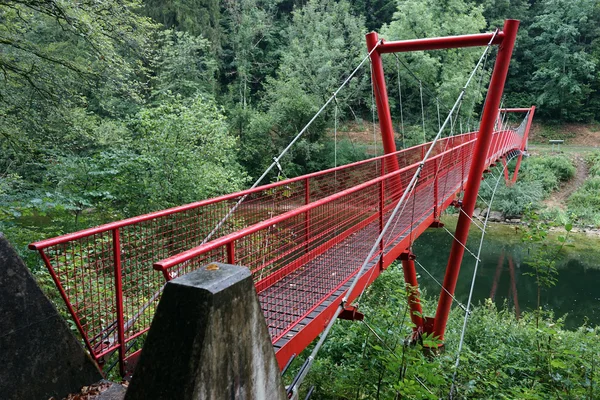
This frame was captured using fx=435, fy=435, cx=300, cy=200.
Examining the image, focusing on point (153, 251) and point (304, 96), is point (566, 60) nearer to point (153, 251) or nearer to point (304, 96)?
point (304, 96)

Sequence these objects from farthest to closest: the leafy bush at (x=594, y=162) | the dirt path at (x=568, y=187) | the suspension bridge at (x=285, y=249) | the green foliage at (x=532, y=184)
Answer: the leafy bush at (x=594, y=162)
the dirt path at (x=568, y=187)
the green foliage at (x=532, y=184)
the suspension bridge at (x=285, y=249)

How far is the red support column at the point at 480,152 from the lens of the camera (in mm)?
→ 5000

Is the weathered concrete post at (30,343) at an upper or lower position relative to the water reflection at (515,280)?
upper

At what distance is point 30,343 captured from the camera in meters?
1.73

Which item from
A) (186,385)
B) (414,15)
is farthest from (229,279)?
(414,15)

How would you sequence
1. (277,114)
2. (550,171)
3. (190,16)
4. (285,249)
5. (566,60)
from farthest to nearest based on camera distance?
(566,60)
(550,171)
(277,114)
(190,16)
(285,249)

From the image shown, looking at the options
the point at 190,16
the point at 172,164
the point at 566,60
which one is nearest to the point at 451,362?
the point at 172,164

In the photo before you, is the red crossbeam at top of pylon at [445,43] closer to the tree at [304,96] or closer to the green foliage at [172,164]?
the green foliage at [172,164]

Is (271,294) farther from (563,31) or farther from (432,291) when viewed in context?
(563,31)

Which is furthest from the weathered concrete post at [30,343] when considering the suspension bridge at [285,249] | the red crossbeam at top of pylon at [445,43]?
the red crossbeam at top of pylon at [445,43]

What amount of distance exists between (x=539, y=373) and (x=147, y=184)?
6.26 m

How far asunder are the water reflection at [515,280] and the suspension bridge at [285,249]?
4.63 m

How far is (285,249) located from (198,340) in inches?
111

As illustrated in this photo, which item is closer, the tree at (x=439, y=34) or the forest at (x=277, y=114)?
the forest at (x=277, y=114)
